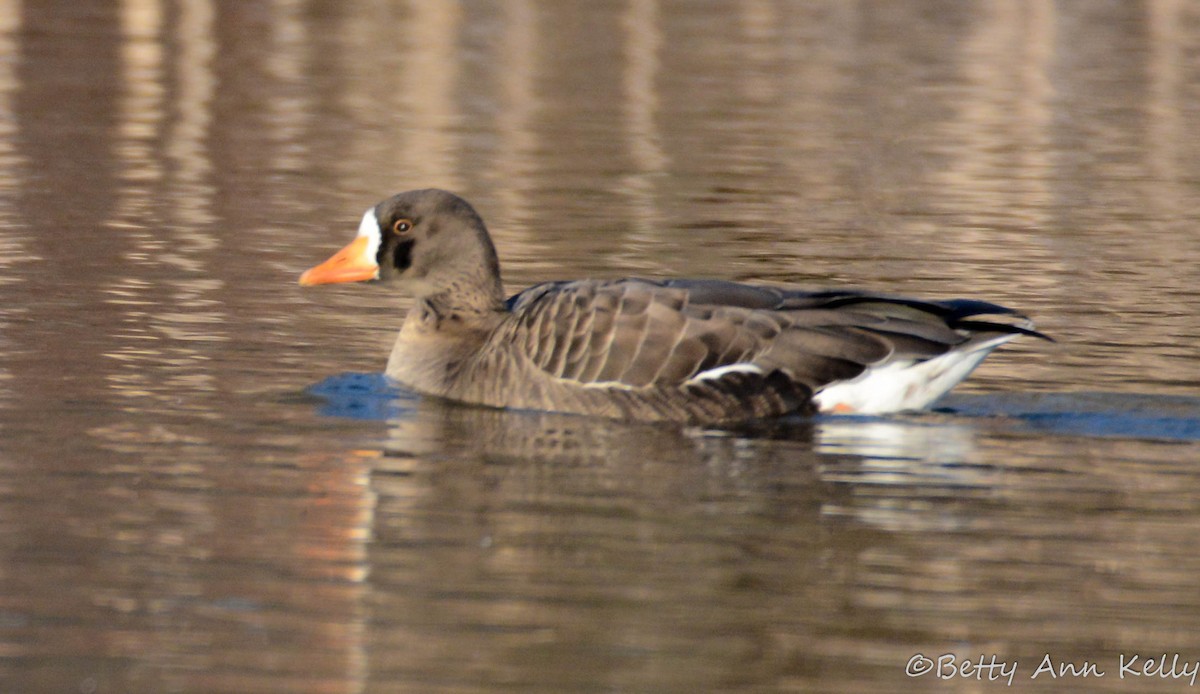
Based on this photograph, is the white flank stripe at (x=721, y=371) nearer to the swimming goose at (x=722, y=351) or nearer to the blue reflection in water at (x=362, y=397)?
the swimming goose at (x=722, y=351)

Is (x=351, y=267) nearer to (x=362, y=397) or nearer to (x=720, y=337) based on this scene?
(x=362, y=397)

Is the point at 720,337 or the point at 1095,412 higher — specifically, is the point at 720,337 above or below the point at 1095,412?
above

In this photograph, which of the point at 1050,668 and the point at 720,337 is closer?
the point at 1050,668

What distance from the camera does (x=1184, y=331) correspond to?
542 inches

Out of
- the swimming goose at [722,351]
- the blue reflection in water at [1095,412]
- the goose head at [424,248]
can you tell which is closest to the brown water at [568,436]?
the blue reflection in water at [1095,412]

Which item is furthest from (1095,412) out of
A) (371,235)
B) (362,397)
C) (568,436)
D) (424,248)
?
(371,235)

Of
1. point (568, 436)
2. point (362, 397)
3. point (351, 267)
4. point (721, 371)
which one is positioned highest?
point (351, 267)

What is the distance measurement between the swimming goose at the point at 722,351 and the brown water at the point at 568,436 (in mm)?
219

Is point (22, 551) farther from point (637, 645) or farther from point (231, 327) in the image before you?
point (231, 327)

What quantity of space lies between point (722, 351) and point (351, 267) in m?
2.46

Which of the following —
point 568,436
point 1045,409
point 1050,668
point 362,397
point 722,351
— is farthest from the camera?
point 362,397

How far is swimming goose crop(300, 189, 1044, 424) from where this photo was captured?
36.1 ft

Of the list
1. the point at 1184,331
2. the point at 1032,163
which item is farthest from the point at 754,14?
the point at 1184,331

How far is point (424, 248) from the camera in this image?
1212cm
